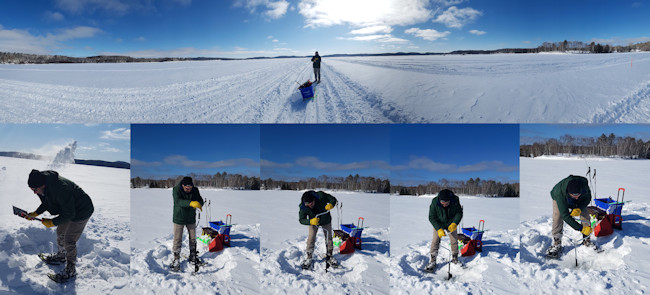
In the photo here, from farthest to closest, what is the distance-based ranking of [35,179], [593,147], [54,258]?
[593,147]
[54,258]
[35,179]

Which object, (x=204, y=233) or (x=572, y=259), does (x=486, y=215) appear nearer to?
(x=572, y=259)

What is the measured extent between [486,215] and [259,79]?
247 inches

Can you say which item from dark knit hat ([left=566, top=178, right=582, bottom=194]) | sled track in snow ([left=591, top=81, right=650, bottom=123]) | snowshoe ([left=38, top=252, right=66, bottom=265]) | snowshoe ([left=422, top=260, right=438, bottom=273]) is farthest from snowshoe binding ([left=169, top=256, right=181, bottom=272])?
sled track in snow ([left=591, top=81, right=650, bottom=123])

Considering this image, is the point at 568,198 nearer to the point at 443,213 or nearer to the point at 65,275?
the point at 443,213

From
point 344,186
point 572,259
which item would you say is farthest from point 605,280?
point 344,186

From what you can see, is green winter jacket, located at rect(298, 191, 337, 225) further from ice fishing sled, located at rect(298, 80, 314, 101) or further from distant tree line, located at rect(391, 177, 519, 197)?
ice fishing sled, located at rect(298, 80, 314, 101)

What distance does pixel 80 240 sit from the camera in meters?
3.98

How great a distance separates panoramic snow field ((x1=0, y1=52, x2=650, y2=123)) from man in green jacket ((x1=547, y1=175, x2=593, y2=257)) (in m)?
1.65

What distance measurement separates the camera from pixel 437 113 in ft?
17.6

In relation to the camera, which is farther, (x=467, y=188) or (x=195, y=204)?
(x=467, y=188)

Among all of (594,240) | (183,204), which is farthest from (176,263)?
(594,240)

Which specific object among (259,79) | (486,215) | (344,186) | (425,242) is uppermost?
(259,79)

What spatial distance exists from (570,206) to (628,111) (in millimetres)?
2651

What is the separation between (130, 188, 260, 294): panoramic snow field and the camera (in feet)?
12.3
